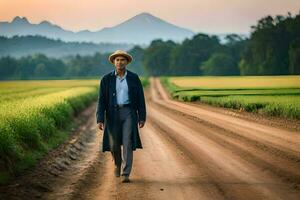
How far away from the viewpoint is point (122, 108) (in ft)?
33.4

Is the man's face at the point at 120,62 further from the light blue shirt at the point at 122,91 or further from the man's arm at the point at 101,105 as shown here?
the man's arm at the point at 101,105

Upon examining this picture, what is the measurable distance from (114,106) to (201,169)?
2150mm

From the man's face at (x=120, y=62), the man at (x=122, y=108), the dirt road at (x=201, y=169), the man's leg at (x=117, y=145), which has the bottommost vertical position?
the dirt road at (x=201, y=169)

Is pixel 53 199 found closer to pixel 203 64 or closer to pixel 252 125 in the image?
pixel 252 125

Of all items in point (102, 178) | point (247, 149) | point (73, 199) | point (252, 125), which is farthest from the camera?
→ point (252, 125)

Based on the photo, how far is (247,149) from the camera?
13359 mm

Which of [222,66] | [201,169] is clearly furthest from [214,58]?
[201,169]

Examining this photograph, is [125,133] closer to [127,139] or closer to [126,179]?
[127,139]

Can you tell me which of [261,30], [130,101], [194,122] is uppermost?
[261,30]

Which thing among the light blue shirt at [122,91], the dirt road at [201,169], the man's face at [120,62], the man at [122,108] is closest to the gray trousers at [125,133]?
the man at [122,108]

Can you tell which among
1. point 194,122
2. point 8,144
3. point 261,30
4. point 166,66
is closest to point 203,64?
point 166,66

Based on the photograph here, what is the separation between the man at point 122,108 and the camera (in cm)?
1010

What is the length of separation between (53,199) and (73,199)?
329mm

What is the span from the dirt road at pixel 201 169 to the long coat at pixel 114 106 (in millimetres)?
710
